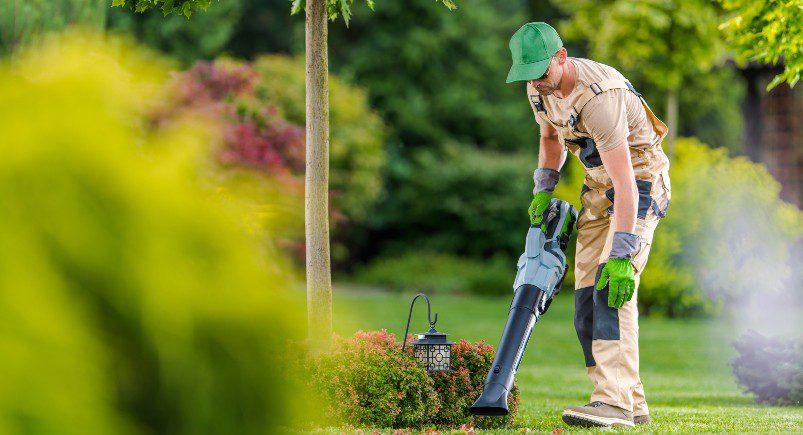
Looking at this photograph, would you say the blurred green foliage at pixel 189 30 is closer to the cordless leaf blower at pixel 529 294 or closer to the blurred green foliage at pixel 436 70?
the blurred green foliage at pixel 436 70

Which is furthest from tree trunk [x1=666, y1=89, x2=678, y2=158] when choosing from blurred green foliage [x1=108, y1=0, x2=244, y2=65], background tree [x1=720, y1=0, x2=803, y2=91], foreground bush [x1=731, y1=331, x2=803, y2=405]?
blurred green foliage [x1=108, y1=0, x2=244, y2=65]

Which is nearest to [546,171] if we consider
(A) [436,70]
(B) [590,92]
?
(B) [590,92]

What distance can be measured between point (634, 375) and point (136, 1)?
334 centimetres

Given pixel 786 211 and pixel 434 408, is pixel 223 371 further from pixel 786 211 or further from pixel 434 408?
pixel 786 211

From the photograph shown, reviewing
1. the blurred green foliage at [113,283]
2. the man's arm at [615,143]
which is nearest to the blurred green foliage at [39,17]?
the man's arm at [615,143]

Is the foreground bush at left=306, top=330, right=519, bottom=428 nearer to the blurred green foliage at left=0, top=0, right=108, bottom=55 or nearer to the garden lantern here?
the garden lantern

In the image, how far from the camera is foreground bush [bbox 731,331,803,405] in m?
7.48

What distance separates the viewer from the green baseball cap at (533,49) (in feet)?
15.7

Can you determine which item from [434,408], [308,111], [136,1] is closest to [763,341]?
[434,408]

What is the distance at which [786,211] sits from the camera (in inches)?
713

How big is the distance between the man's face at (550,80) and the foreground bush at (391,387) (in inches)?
57.4

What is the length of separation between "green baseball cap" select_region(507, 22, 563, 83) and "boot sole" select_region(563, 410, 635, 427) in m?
1.67

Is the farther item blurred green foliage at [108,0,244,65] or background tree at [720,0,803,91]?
blurred green foliage at [108,0,244,65]

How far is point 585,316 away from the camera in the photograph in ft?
18.2
